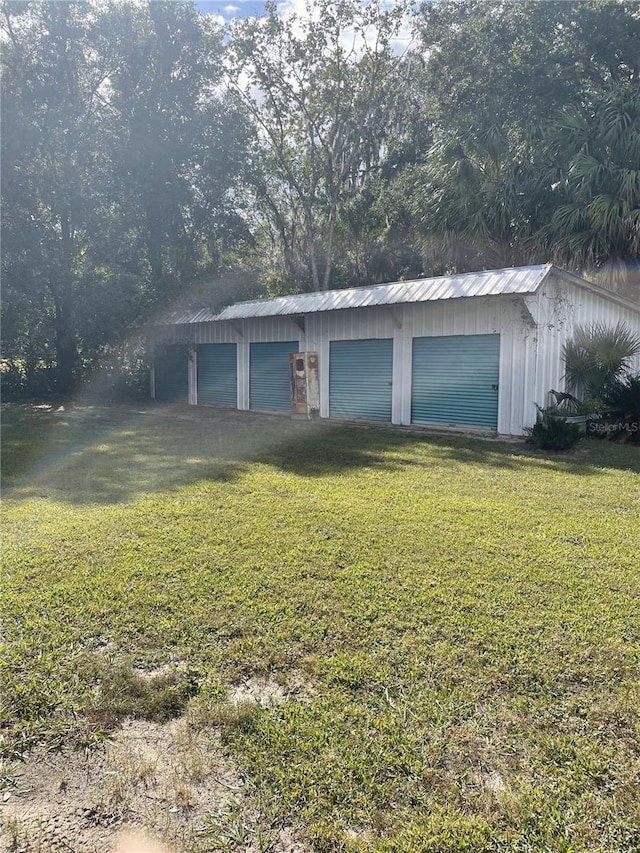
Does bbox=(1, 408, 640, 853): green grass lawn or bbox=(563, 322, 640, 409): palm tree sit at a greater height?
bbox=(563, 322, 640, 409): palm tree

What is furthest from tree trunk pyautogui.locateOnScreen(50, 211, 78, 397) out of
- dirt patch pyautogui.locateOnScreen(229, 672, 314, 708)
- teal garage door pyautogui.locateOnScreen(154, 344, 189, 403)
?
dirt patch pyautogui.locateOnScreen(229, 672, 314, 708)

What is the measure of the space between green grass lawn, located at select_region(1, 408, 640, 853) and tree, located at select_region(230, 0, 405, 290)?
17226 millimetres

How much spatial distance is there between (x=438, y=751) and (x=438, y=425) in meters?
9.42


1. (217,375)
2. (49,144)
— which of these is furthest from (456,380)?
(49,144)

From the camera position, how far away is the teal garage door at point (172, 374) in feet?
57.6

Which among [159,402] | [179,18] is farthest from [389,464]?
[179,18]

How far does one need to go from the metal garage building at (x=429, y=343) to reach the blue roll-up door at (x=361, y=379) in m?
0.02

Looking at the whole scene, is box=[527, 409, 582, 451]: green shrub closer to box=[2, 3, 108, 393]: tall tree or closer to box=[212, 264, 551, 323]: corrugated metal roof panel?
box=[212, 264, 551, 323]: corrugated metal roof panel

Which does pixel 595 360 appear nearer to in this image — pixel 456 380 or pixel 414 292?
pixel 456 380

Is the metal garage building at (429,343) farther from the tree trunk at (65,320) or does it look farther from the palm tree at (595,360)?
the tree trunk at (65,320)

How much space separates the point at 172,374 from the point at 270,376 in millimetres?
4894

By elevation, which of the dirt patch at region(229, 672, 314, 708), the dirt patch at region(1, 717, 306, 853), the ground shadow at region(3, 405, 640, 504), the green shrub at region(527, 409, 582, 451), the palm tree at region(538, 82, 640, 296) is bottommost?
the dirt patch at region(1, 717, 306, 853)

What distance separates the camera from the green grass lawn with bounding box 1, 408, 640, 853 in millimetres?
1920

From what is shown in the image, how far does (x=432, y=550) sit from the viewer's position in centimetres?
420
